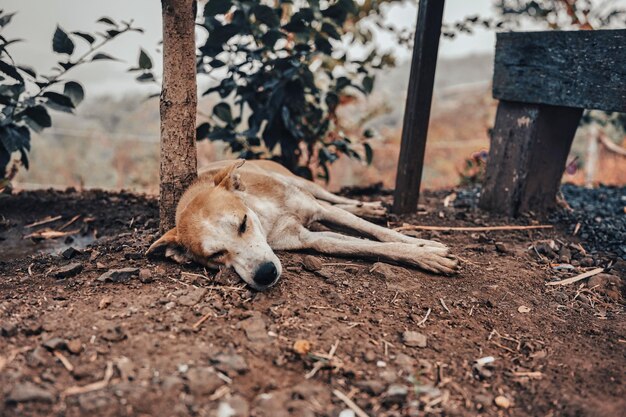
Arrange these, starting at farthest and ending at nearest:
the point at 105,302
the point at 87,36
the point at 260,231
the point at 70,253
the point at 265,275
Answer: the point at 87,36 → the point at 70,253 → the point at 260,231 → the point at 265,275 → the point at 105,302

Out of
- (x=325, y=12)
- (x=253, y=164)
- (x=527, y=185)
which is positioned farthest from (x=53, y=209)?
(x=527, y=185)

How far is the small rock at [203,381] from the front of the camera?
2.04 meters

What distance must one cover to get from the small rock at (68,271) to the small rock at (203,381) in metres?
1.32

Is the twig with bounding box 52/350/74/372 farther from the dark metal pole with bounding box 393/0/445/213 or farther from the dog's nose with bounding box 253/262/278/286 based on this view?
the dark metal pole with bounding box 393/0/445/213

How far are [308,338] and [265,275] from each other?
527 millimetres

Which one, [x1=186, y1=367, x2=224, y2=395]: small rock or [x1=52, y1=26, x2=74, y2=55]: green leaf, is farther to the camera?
[x1=52, y1=26, x2=74, y2=55]: green leaf

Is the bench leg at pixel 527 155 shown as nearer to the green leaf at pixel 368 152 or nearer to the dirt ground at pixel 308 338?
the dirt ground at pixel 308 338

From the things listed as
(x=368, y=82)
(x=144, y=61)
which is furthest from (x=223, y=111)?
(x=368, y=82)

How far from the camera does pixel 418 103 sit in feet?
13.8

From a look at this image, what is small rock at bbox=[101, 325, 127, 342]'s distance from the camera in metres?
2.34

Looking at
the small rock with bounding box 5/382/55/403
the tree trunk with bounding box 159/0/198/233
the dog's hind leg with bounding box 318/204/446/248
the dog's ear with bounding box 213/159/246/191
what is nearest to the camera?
the small rock with bounding box 5/382/55/403

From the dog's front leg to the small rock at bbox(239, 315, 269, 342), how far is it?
3.44ft

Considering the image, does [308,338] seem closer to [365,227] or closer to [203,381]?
[203,381]

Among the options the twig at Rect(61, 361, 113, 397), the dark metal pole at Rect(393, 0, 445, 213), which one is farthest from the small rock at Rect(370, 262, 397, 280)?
the twig at Rect(61, 361, 113, 397)
